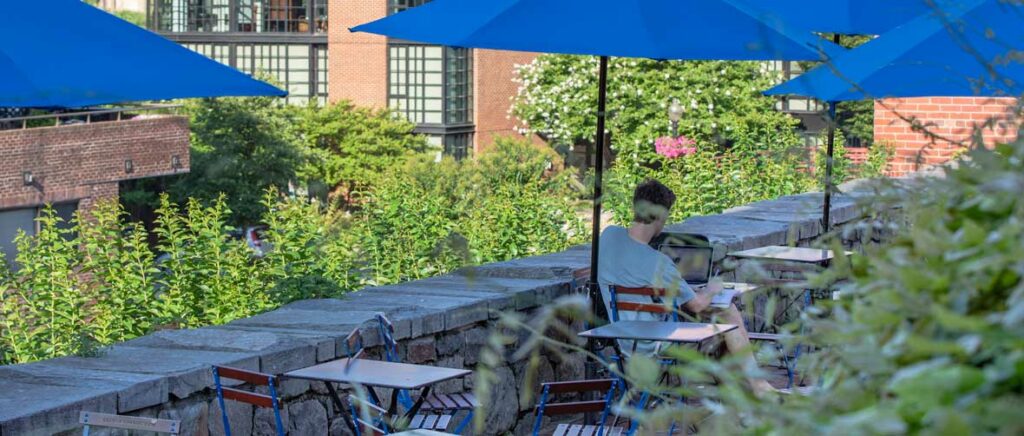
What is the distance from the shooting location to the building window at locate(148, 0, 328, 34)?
170 ft

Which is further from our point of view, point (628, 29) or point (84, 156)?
point (84, 156)

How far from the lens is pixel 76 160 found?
29453 millimetres

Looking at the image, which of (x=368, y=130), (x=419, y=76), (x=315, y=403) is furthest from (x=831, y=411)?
(x=419, y=76)

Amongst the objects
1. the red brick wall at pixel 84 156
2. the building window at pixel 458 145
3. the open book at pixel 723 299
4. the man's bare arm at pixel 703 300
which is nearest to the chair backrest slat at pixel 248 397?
the man's bare arm at pixel 703 300

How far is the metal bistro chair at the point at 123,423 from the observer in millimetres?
3553

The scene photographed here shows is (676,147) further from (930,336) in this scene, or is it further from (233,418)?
(930,336)

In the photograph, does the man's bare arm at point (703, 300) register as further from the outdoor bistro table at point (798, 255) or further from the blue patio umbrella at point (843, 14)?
the blue patio umbrella at point (843, 14)

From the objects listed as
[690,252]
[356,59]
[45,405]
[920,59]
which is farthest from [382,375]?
[356,59]

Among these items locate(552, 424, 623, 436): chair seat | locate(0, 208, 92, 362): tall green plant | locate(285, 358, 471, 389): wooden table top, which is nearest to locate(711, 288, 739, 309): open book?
locate(552, 424, 623, 436): chair seat

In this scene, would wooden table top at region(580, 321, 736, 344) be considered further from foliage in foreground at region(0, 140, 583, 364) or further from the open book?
foliage in foreground at region(0, 140, 583, 364)

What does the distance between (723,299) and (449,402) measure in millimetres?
1608

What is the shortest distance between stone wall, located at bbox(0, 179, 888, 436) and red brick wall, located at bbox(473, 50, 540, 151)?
4450 centimetres

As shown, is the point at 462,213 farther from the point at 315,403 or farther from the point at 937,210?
the point at 937,210

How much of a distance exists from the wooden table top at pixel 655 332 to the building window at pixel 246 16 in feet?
157
